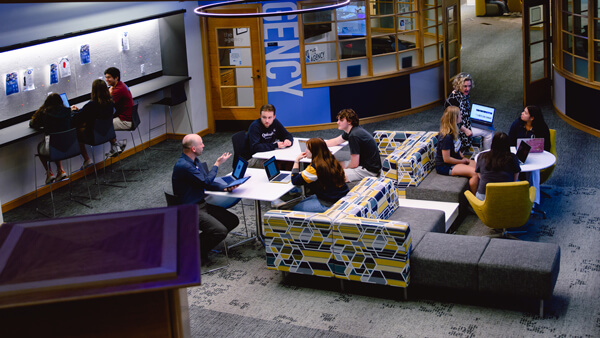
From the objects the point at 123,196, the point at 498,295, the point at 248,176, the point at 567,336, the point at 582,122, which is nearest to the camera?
the point at 567,336

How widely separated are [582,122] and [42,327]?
31.8 ft

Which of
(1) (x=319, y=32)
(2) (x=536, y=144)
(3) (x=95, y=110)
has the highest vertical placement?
(1) (x=319, y=32)

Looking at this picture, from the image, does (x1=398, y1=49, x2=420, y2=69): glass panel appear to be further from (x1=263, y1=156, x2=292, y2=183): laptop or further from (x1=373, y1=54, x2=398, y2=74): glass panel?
(x1=263, y1=156, x2=292, y2=183): laptop

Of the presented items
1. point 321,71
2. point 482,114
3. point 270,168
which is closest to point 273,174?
point 270,168

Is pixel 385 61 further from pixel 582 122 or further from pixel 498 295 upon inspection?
pixel 498 295

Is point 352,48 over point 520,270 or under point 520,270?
over

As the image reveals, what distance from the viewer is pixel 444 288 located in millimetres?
5711

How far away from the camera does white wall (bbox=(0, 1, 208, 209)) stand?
813 centimetres

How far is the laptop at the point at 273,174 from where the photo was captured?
6758 mm

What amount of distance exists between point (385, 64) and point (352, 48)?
2.30 feet

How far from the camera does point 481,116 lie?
8383 mm

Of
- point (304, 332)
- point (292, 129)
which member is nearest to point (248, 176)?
point (304, 332)

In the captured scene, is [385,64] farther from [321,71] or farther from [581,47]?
[581,47]

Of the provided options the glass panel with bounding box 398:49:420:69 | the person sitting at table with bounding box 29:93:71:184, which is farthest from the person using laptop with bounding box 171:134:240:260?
the glass panel with bounding box 398:49:420:69
